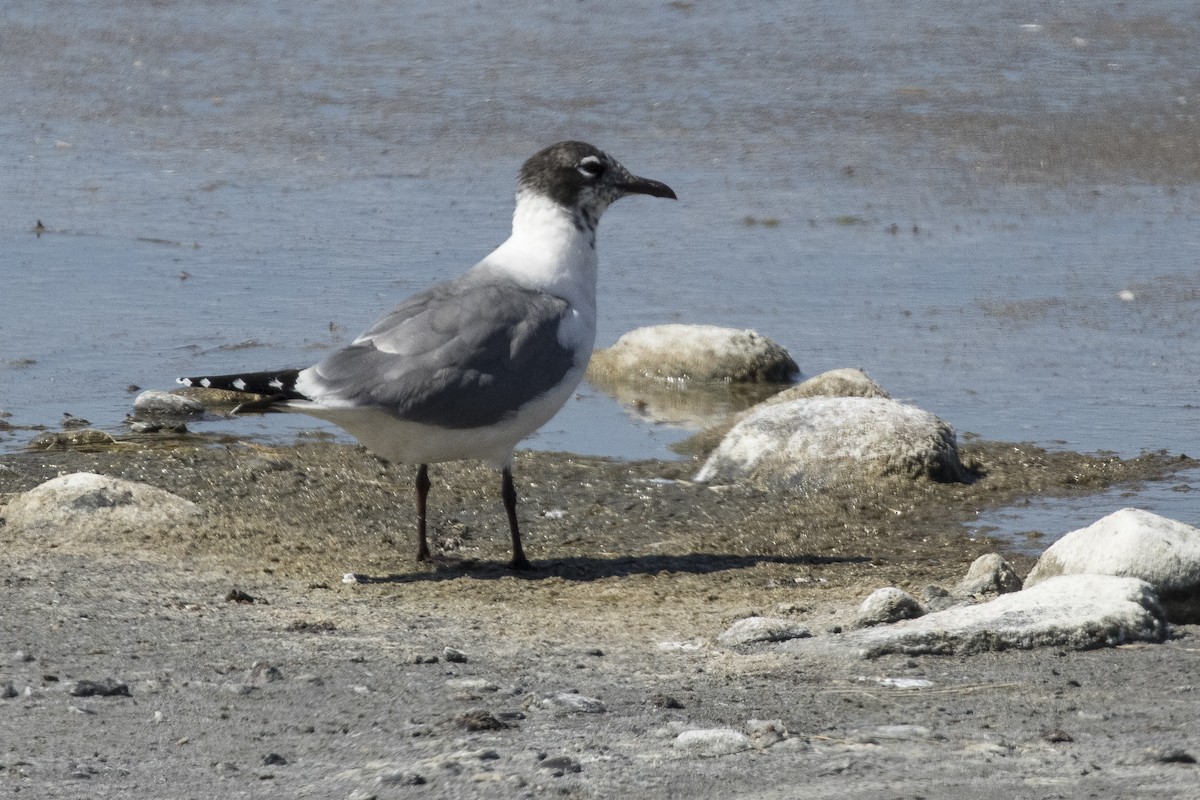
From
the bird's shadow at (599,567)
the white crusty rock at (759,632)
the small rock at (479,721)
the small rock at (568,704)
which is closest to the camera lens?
the small rock at (479,721)

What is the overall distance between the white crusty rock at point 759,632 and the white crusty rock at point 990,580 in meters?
0.71

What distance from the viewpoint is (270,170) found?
11992mm

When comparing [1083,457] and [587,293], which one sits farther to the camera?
[1083,457]

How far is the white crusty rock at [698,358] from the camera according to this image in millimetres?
8648

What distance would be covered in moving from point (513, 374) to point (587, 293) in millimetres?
572

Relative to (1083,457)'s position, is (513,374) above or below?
above

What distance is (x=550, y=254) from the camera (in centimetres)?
632

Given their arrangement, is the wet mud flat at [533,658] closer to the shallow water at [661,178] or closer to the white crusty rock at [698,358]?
the shallow water at [661,178]

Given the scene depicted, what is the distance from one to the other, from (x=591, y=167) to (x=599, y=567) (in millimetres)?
1342

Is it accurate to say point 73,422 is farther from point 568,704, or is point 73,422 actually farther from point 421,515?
point 568,704

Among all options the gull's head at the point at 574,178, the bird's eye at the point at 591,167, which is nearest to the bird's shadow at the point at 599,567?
the gull's head at the point at 574,178

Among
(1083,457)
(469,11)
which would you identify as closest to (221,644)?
(1083,457)

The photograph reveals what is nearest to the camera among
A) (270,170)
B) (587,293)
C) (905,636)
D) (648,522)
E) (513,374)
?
(905,636)

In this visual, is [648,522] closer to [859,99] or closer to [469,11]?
[859,99]
